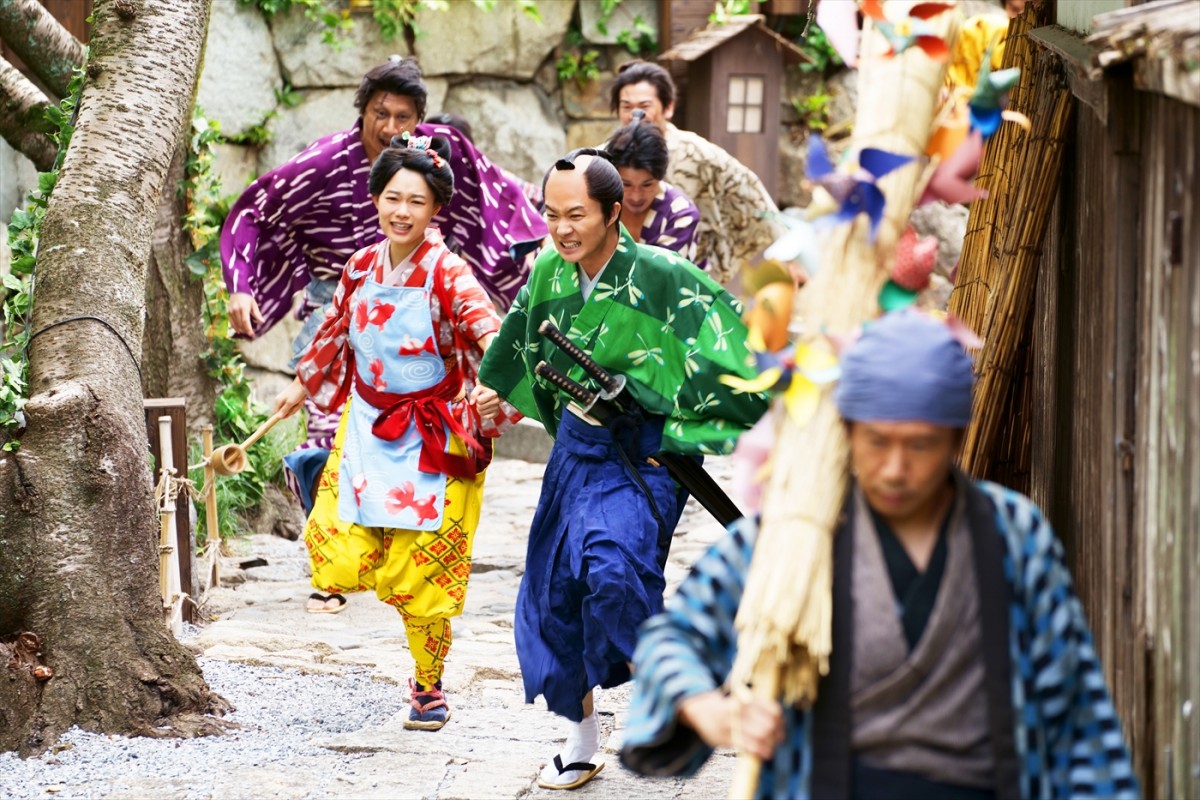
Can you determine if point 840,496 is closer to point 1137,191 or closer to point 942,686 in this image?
point 942,686

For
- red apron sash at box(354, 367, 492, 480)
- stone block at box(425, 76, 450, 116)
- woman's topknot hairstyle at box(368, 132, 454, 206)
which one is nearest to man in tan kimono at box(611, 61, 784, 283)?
woman's topknot hairstyle at box(368, 132, 454, 206)

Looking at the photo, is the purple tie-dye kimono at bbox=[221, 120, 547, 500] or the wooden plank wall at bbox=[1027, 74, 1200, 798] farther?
the purple tie-dye kimono at bbox=[221, 120, 547, 500]

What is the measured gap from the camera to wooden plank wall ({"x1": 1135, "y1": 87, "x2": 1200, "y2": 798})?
2.66 meters

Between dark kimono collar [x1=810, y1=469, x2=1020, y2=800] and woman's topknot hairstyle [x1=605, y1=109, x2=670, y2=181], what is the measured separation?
165 inches

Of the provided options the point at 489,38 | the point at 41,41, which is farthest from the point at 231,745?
the point at 489,38

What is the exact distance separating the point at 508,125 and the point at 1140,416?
9.99m

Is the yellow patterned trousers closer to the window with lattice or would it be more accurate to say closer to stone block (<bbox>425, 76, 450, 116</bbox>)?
the window with lattice

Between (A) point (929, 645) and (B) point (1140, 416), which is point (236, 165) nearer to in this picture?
(B) point (1140, 416)

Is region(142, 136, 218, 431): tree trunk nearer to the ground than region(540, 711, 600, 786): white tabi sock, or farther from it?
farther from it

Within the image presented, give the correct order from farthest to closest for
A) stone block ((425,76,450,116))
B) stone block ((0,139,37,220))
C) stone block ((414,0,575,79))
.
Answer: stone block ((425,76,450,116)) → stone block ((414,0,575,79)) → stone block ((0,139,37,220))

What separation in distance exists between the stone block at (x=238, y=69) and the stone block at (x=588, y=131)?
2.42m

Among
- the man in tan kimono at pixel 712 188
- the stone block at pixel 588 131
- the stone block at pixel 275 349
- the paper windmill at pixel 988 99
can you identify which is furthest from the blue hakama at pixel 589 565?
the stone block at pixel 588 131

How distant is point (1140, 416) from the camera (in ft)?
10.1

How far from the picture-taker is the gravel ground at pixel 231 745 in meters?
4.66
